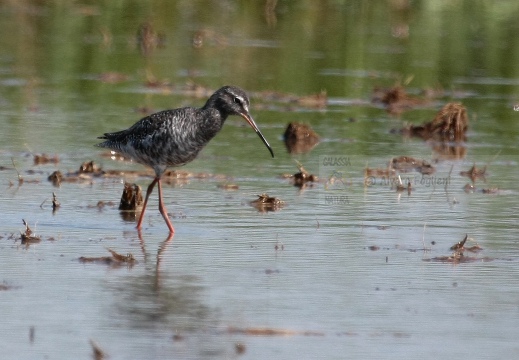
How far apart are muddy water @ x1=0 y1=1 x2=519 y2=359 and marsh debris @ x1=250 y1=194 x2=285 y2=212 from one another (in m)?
0.16

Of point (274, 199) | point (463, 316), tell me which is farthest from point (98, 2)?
point (463, 316)

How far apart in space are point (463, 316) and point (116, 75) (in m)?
13.2

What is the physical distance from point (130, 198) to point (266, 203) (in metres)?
1.35

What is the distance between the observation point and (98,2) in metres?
31.2

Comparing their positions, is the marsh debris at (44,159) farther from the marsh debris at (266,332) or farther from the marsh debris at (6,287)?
the marsh debris at (266,332)

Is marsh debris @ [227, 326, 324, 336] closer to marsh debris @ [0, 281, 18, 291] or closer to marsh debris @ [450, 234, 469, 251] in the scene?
marsh debris @ [0, 281, 18, 291]

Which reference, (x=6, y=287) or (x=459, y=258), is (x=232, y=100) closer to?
(x=459, y=258)

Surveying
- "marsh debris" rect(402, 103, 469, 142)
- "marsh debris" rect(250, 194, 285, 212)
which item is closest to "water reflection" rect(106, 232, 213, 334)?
"marsh debris" rect(250, 194, 285, 212)

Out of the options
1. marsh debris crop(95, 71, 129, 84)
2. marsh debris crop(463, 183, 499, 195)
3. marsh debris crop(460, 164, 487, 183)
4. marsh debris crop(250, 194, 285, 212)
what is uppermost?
marsh debris crop(95, 71, 129, 84)

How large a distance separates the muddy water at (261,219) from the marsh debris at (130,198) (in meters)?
0.12

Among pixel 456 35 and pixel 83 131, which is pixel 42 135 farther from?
pixel 456 35

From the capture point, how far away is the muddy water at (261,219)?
8602mm

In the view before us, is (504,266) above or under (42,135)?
under

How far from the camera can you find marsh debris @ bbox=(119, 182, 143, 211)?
42.0ft
